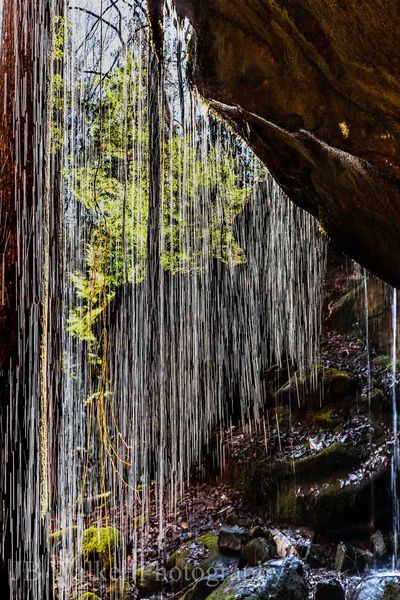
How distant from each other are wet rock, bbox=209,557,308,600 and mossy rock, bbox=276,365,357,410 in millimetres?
3654

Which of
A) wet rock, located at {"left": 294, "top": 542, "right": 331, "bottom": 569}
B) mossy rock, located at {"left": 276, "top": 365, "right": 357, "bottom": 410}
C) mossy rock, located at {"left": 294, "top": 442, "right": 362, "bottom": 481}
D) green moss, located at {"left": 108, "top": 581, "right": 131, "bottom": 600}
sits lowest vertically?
green moss, located at {"left": 108, "top": 581, "right": 131, "bottom": 600}

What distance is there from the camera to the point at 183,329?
10125 millimetres

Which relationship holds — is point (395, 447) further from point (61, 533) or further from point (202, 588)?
point (61, 533)

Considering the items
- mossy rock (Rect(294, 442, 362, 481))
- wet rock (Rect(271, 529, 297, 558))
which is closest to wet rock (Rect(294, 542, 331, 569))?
wet rock (Rect(271, 529, 297, 558))

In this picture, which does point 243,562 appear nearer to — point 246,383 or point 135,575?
point 135,575

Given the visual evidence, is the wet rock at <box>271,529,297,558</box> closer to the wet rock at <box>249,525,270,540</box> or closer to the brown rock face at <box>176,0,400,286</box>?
the wet rock at <box>249,525,270,540</box>

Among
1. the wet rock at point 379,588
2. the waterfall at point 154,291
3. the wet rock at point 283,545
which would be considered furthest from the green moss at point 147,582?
→ the wet rock at point 379,588

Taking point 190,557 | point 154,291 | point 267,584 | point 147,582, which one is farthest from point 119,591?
point 154,291

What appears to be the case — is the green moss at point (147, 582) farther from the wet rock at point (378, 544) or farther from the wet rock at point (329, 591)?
the wet rock at point (378, 544)

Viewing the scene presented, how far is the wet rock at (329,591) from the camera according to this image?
5.81m

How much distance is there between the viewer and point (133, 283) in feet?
31.3

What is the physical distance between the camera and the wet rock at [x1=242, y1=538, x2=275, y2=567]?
6.93 metres

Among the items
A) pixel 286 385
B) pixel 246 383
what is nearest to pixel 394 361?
pixel 286 385

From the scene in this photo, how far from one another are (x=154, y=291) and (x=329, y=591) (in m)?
5.73
